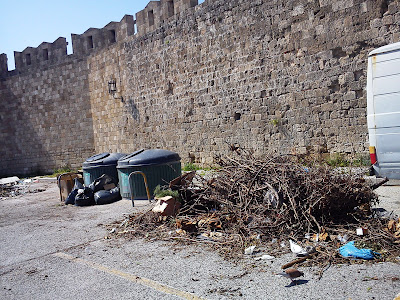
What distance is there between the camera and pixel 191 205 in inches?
238

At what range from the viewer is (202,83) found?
13.1 metres

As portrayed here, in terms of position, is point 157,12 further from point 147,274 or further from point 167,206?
point 147,274

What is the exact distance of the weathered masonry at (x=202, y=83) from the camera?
962cm

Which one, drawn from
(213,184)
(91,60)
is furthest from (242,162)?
(91,60)

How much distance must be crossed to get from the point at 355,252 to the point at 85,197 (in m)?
6.34

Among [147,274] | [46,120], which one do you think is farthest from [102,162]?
[46,120]

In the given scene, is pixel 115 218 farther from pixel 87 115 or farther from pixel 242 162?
pixel 87 115

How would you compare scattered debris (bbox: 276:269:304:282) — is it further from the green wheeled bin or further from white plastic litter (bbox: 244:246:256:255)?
the green wheeled bin

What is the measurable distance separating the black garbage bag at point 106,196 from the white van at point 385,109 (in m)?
5.23

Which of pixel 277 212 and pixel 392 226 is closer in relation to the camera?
pixel 392 226

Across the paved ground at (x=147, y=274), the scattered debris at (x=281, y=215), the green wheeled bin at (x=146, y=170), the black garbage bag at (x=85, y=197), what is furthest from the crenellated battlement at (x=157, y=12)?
the paved ground at (x=147, y=274)

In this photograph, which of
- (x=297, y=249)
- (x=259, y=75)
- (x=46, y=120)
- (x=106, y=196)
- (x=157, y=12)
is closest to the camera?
(x=297, y=249)

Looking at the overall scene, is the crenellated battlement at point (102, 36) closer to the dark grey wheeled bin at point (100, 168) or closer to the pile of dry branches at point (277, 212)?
the dark grey wheeled bin at point (100, 168)

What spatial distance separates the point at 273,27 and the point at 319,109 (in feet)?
8.25
